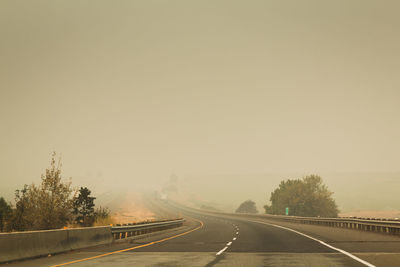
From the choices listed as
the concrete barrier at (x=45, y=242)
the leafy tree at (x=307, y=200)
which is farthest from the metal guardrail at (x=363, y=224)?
the leafy tree at (x=307, y=200)

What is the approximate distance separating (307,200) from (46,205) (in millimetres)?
67086

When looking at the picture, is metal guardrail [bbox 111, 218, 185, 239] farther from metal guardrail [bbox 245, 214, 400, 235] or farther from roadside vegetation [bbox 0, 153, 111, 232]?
metal guardrail [bbox 245, 214, 400, 235]

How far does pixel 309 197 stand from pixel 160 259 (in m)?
70.9

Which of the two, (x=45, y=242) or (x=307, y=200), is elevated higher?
(x=307, y=200)

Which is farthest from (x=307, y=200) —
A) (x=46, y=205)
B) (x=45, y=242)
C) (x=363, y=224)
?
(x=45, y=242)

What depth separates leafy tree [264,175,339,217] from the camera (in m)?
78.3

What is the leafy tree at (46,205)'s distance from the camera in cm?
1841

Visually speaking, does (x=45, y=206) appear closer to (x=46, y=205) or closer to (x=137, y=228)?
(x=46, y=205)

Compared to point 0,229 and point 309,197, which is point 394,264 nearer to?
point 0,229

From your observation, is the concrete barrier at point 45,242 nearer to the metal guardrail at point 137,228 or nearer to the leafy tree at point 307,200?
the metal guardrail at point 137,228

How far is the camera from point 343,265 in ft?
33.8

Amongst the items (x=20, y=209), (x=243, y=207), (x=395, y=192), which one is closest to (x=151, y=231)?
(x=20, y=209)

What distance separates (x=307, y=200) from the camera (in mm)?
79188

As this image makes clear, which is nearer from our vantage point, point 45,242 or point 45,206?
point 45,242
